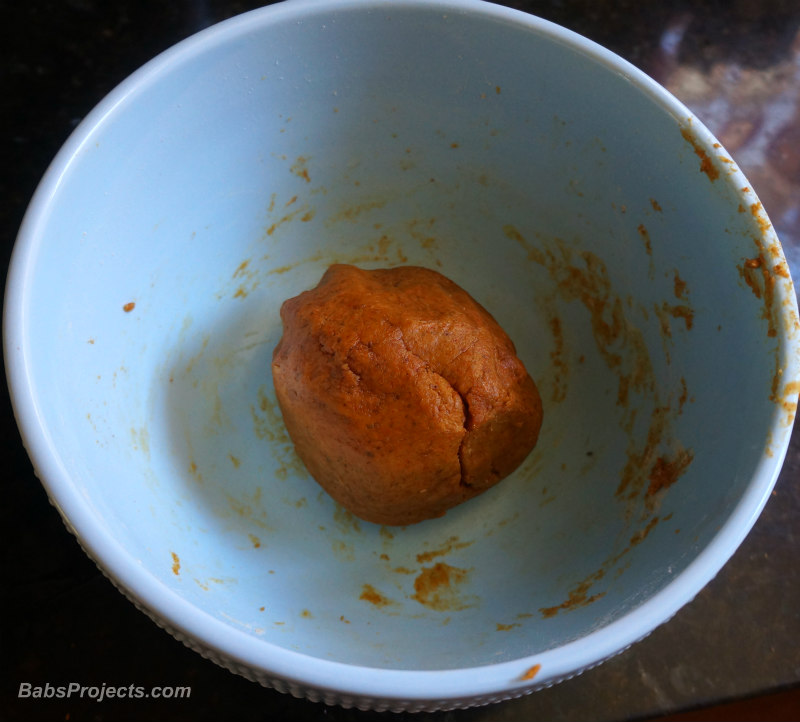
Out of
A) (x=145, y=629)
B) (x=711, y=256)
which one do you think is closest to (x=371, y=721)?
(x=145, y=629)

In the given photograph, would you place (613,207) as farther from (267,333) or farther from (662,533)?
(267,333)

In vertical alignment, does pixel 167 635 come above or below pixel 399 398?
below

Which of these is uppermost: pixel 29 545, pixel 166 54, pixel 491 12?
pixel 491 12

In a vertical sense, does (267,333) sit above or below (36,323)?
below
